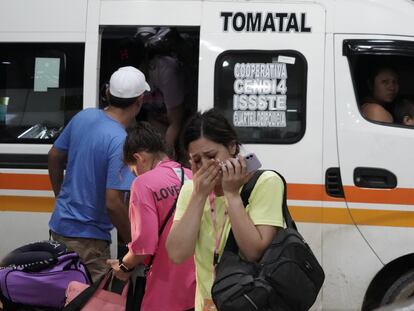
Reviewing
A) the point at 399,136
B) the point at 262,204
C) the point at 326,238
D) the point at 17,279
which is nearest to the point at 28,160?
the point at 17,279

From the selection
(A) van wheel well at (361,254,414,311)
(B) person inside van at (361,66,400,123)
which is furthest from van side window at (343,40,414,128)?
(A) van wheel well at (361,254,414,311)

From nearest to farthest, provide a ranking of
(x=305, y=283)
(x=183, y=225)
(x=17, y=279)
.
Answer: (x=305, y=283)
(x=183, y=225)
(x=17, y=279)

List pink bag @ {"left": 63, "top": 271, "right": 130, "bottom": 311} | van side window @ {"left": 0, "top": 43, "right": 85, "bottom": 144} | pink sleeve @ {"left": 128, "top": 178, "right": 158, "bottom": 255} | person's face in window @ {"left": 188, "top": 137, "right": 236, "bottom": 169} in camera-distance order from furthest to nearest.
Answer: van side window @ {"left": 0, "top": 43, "right": 85, "bottom": 144} < pink bag @ {"left": 63, "top": 271, "right": 130, "bottom": 311} < pink sleeve @ {"left": 128, "top": 178, "right": 158, "bottom": 255} < person's face in window @ {"left": 188, "top": 137, "right": 236, "bottom": 169}

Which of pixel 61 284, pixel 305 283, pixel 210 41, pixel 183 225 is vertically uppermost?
pixel 210 41

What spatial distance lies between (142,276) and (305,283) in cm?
96

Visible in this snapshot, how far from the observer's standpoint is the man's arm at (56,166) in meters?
4.34

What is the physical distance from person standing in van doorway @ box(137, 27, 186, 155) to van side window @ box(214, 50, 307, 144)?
25.4 inches

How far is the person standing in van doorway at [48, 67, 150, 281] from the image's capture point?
155 inches

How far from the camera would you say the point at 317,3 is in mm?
4766

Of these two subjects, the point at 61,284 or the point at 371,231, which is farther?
the point at 371,231

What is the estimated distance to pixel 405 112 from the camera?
4898 millimetres

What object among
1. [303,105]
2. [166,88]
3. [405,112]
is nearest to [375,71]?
[405,112]

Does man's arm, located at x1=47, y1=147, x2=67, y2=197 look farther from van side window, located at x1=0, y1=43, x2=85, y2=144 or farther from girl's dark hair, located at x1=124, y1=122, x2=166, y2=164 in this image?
girl's dark hair, located at x1=124, y1=122, x2=166, y2=164

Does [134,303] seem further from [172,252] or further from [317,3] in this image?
[317,3]
